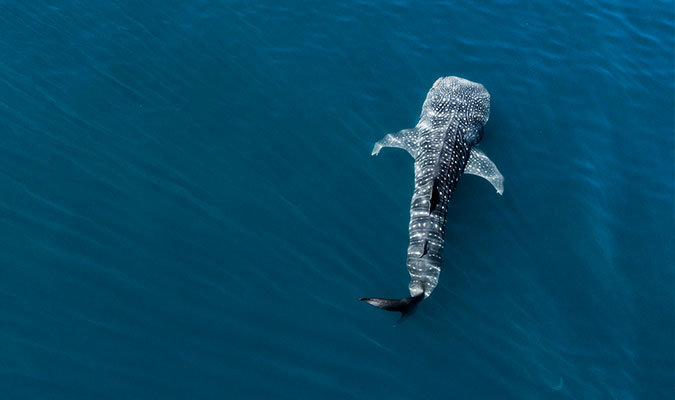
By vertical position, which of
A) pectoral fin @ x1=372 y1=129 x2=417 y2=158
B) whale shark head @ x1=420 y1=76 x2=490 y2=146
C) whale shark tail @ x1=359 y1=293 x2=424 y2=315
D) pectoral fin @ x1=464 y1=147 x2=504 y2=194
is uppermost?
whale shark head @ x1=420 y1=76 x2=490 y2=146

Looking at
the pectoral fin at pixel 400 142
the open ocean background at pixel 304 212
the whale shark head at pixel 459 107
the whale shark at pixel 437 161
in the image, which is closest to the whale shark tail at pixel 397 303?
the whale shark at pixel 437 161

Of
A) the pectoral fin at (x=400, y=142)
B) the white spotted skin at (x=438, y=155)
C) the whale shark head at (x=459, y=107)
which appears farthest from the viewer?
the whale shark head at (x=459, y=107)

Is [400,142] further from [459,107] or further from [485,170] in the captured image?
[485,170]

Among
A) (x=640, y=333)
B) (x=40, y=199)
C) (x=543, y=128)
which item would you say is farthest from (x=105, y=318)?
(x=543, y=128)

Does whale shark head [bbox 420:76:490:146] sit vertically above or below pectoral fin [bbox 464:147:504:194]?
above

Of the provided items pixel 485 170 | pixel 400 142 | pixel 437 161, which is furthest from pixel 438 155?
pixel 485 170

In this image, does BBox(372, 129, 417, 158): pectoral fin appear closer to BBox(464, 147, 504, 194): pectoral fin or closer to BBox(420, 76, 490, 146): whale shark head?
BBox(420, 76, 490, 146): whale shark head

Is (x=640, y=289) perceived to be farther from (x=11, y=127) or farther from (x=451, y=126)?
(x=11, y=127)

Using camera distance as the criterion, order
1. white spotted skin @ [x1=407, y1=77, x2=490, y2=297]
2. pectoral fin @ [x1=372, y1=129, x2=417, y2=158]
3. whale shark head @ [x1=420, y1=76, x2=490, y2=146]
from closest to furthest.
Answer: white spotted skin @ [x1=407, y1=77, x2=490, y2=297]
pectoral fin @ [x1=372, y1=129, x2=417, y2=158]
whale shark head @ [x1=420, y1=76, x2=490, y2=146]

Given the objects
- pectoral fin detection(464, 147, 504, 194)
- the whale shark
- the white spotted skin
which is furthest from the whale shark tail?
pectoral fin detection(464, 147, 504, 194)

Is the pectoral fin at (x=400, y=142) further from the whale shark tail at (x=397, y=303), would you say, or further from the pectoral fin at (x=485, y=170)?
the whale shark tail at (x=397, y=303)
